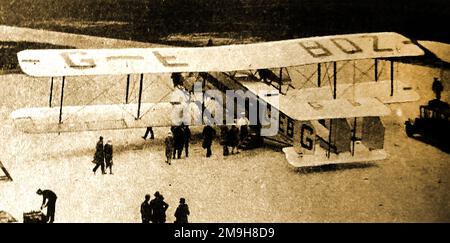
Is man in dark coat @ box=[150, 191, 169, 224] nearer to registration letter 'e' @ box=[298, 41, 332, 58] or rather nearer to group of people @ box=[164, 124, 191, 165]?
group of people @ box=[164, 124, 191, 165]

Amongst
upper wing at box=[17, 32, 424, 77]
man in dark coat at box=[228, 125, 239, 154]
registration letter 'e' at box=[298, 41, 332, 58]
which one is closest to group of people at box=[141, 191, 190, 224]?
man in dark coat at box=[228, 125, 239, 154]

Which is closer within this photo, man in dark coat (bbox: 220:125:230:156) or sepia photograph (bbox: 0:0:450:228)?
sepia photograph (bbox: 0:0:450:228)

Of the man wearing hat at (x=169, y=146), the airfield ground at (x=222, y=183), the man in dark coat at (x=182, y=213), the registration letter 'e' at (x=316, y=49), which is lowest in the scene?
the man in dark coat at (x=182, y=213)

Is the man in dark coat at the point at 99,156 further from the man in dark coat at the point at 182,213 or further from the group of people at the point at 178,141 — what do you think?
the man in dark coat at the point at 182,213

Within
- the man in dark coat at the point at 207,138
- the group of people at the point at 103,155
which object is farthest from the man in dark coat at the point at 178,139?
the group of people at the point at 103,155

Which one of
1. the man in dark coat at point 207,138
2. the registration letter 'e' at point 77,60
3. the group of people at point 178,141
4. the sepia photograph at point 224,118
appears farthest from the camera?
the man in dark coat at point 207,138

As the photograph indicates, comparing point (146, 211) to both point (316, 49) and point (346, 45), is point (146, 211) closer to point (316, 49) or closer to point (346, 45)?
point (316, 49)

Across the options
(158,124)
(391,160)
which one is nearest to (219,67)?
(158,124)
